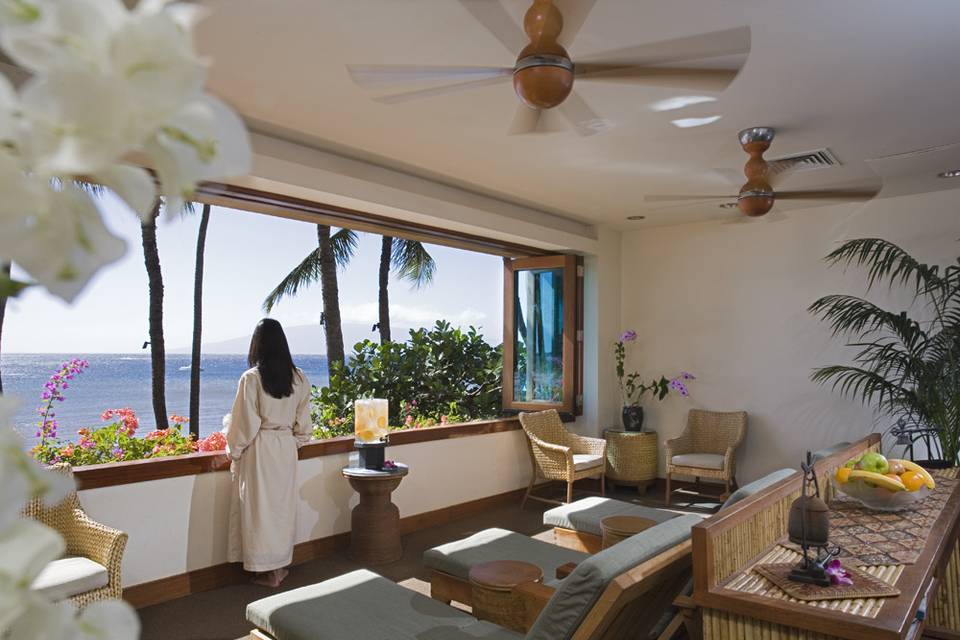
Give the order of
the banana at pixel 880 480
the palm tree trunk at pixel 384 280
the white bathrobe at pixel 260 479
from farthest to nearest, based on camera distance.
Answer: the palm tree trunk at pixel 384 280
the white bathrobe at pixel 260 479
the banana at pixel 880 480

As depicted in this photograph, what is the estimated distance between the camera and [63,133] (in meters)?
0.28

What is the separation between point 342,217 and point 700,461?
3786 millimetres

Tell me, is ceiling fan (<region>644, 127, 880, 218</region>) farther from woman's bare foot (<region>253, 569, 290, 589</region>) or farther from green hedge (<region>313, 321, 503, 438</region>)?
green hedge (<region>313, 321, 503, 438</region>)

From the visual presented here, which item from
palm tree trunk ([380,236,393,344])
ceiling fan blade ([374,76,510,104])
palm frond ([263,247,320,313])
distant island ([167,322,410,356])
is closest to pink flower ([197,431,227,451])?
ceiling fan blade ([374,76,510,104])

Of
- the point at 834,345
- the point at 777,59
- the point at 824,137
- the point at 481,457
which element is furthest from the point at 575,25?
the point at 834,345

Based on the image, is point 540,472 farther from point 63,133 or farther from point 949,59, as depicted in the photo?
point 63,133

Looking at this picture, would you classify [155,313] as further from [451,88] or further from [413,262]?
[451,88]

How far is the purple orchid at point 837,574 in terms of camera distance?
73.5 inches

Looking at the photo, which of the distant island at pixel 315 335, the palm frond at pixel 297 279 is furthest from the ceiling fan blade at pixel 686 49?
the distant island at pixel 315 335

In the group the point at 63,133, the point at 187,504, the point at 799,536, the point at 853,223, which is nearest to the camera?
the point at 63,133

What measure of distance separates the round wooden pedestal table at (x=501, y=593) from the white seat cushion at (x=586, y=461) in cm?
292

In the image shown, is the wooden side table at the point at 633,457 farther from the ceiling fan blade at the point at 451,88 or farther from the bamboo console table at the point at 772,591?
the ceiling fan blade at the point at 451,88

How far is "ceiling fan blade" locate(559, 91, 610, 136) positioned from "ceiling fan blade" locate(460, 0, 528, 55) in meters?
0.31

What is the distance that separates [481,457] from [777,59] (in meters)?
4.05
